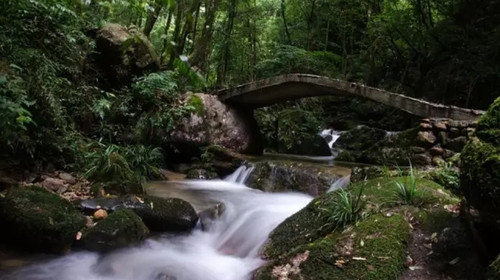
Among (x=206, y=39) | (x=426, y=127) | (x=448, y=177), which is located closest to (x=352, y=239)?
(x=448, y=177)

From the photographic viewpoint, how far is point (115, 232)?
5.16 meters

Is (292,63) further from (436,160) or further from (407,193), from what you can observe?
(407,193)

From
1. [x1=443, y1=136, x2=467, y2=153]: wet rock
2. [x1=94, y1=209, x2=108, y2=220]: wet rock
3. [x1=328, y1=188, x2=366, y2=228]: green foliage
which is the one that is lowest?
[x1=94, y1=209, x2=108, y2=220]: wet rock

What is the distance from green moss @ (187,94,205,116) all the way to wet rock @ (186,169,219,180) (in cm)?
181

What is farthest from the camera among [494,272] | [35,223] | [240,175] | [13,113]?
[240,175]

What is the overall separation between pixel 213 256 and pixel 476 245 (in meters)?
3.20

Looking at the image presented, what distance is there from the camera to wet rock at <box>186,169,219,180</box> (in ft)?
31.2

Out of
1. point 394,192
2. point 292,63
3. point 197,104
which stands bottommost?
point 394,192

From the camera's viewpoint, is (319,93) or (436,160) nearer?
(436,160)

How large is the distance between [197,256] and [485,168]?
3657 millimetres

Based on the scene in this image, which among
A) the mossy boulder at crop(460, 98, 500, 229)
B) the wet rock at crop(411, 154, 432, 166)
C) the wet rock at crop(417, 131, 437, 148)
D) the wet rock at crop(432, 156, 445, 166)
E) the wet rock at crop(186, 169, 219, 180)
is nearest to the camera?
the mossy boulder at crop(460, 98, 500, 229)

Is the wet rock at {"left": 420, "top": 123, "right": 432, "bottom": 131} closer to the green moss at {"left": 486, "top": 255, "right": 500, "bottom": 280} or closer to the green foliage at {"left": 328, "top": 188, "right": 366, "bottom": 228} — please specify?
the green foliage at {"left": 328, "top": 188, "right": 366, "bottom": 228}

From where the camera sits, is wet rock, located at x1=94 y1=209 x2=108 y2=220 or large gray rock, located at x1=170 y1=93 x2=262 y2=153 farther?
large gray rock, located at x1=170 y1=93 x2=262 y2=153

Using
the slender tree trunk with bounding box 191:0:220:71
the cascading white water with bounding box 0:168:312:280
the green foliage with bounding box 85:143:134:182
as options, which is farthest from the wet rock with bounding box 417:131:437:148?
the slender tree trunk with bounding box 191:0:220:71
